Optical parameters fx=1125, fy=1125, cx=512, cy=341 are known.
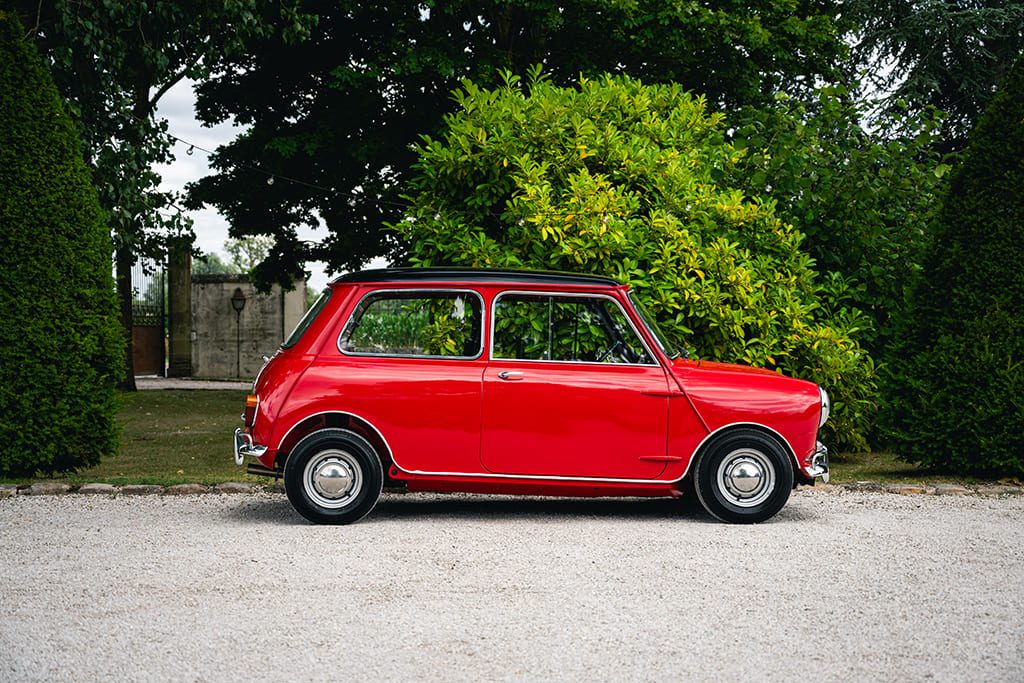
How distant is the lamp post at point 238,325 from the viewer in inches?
1380

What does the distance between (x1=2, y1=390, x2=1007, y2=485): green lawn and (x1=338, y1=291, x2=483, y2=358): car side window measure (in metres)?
2.36

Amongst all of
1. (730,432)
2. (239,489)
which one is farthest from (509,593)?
(239,489)

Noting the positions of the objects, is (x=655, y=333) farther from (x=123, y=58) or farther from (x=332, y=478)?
(x=123, y=58)

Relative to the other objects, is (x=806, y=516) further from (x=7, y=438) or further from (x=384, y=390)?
(x=7, y=438)

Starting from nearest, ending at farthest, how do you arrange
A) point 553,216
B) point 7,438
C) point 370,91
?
point 7,438 → point 553,216 → point 370,91

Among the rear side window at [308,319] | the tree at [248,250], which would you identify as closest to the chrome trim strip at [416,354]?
the rear side window at [308,319]

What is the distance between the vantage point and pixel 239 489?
9.27 m

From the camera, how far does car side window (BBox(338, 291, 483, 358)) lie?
25.8 ft

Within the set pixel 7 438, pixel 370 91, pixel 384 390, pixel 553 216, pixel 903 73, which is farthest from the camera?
pixel 903 73

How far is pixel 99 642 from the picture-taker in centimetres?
486

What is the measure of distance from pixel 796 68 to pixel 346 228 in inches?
383

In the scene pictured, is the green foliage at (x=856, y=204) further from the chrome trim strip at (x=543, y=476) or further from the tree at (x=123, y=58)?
the tree at (x=123, y=58)

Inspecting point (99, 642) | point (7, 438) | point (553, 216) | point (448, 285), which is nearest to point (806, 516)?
point (448, 285)

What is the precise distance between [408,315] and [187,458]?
501cm
